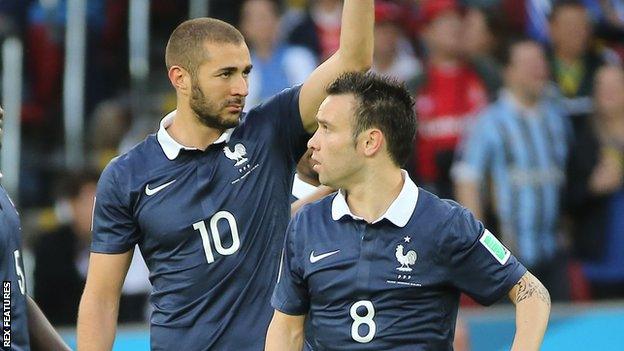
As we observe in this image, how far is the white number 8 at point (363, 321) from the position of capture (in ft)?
15.1

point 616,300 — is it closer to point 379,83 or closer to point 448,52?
point 448,52

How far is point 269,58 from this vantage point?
9617 millimetres

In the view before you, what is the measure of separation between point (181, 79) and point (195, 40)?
168 mm

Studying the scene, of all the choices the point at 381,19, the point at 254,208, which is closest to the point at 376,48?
the point at 381,19

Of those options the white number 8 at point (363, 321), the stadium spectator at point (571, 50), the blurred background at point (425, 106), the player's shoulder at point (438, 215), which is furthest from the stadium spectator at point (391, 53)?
the white number 8 at point (363, 321)

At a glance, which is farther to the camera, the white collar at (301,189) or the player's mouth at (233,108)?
the white collar at (301,189)

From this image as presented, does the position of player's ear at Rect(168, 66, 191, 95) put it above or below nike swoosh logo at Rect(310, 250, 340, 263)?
above

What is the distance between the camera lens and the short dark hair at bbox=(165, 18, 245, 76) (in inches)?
211

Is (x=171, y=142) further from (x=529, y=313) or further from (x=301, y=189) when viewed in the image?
(x=529, y=313)

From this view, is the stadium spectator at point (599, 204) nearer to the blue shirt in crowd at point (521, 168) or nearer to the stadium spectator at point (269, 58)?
the blue shirt in crowd at point (521, 168)

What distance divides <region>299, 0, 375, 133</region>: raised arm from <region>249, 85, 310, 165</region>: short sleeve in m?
0.04

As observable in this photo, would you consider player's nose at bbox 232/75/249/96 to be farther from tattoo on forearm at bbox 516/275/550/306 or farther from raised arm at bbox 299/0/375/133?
tattoo on forearm at bbox 516/275/550/306

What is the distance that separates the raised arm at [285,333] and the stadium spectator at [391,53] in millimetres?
4850
